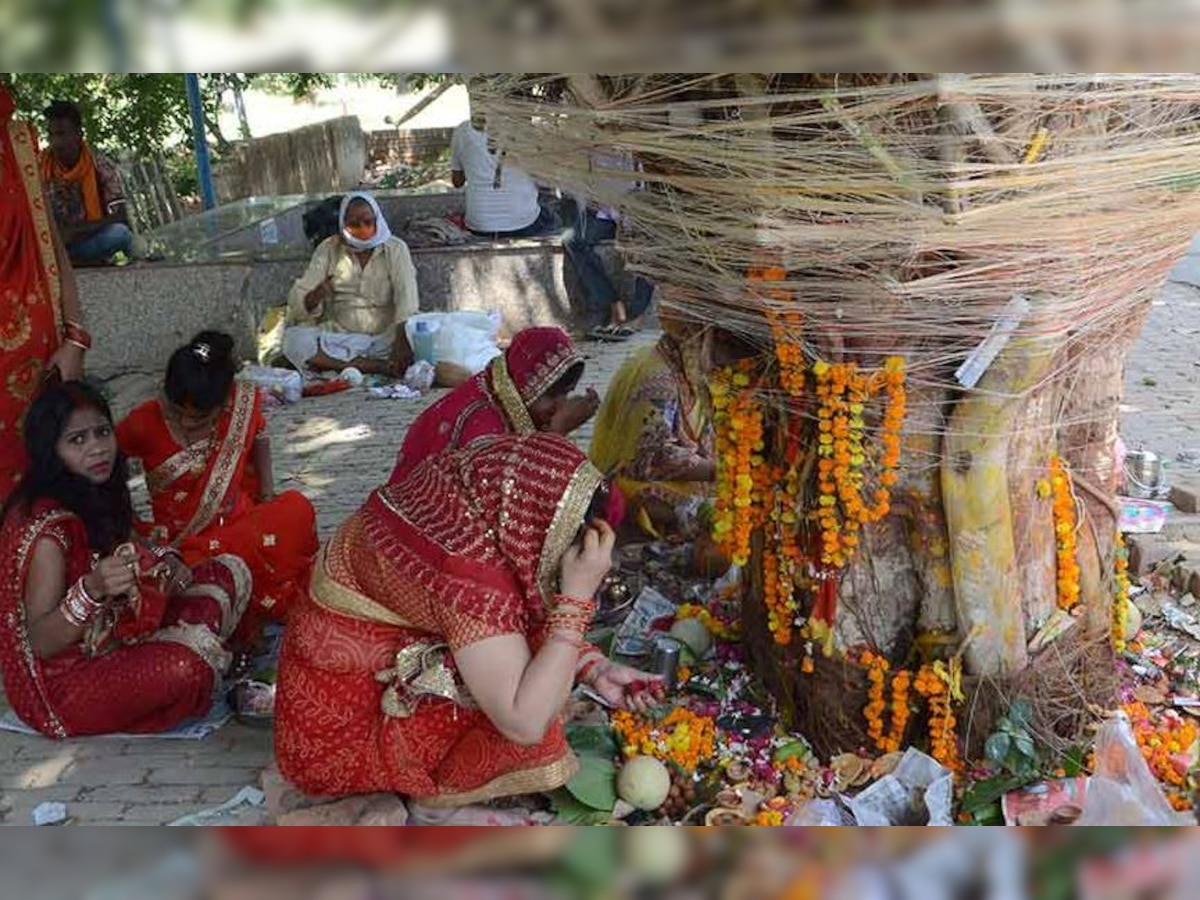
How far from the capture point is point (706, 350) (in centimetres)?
307

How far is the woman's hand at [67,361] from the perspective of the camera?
445 centimetres

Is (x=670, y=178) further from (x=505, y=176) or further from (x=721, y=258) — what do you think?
(x=505, y=176)

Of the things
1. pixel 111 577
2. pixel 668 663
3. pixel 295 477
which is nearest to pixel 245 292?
pixel 295 477

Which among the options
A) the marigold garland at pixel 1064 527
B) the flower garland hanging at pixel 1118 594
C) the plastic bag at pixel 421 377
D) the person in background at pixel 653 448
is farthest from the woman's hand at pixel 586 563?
the plastic bag at pixel 421 377

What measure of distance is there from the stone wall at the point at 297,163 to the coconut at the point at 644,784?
12254 mm

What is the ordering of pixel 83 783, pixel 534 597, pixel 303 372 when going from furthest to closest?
pixel 303 372 → pixel 83 783 → pixel 534 597

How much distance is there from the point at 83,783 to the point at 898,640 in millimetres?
2313

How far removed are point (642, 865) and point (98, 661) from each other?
9.60ft

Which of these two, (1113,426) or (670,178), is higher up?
(670,178)

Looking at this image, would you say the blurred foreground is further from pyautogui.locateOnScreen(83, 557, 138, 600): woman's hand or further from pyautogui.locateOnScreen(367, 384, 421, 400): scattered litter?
pyautogui.locateOnScreen(367, 384, 421, 400): scattered litter

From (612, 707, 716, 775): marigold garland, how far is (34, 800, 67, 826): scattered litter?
152 centimetres

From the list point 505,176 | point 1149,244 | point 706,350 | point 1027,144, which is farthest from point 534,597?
point 505,176

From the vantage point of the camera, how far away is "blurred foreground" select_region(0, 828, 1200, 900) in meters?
0.98

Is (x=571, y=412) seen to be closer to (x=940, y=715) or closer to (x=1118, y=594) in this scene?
(x=940, y=715)
